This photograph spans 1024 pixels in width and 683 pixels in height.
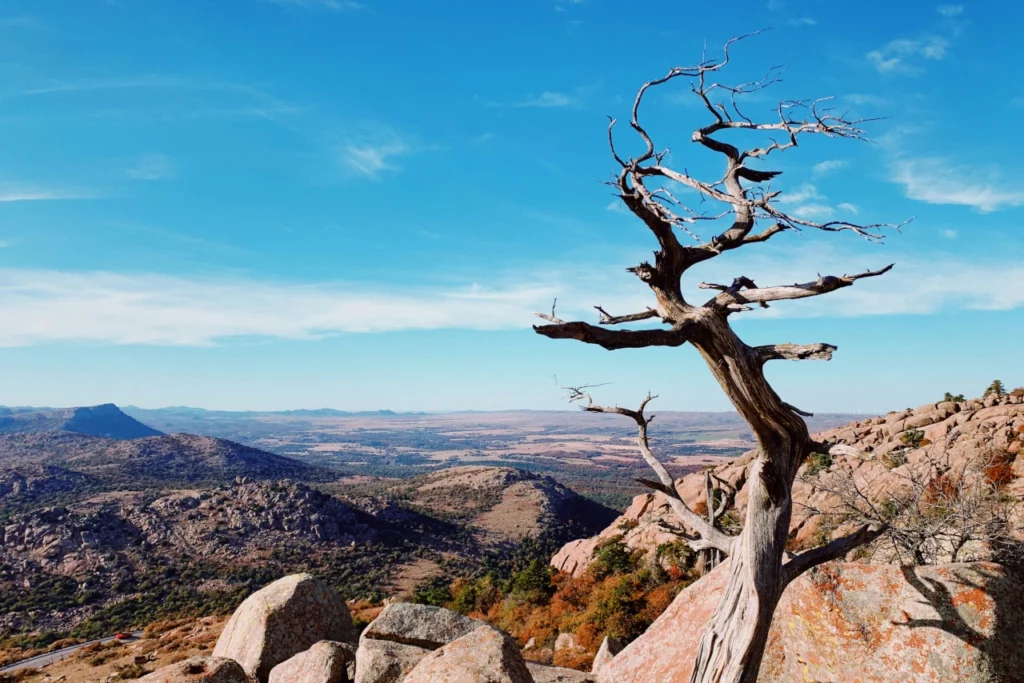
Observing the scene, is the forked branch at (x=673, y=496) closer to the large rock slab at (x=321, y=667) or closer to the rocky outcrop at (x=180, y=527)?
the large rock slab at (x=321, y=667)

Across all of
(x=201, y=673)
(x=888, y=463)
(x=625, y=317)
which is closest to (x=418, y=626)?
(x=201, y=673)

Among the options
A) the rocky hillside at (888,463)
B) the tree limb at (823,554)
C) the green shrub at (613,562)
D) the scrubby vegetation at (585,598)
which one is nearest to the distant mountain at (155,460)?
the scrubby vegetation at (585,598)

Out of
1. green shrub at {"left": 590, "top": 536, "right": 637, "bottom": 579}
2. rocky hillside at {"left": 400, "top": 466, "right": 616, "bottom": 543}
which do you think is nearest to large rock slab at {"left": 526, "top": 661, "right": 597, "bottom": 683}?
green shrub at {"left": 590, "top": 536, "right": 637, "bottom": 579}

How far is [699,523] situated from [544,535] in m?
70.9

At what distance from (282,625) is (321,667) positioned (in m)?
3.55

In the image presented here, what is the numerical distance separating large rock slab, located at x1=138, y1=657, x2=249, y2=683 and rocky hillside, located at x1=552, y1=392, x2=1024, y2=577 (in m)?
11.1

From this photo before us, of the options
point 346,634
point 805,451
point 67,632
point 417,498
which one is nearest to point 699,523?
point 805,451

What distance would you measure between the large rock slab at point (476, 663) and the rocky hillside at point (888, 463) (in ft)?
25.8

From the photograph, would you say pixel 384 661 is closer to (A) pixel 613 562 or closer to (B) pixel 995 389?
(A) pixel 613 562

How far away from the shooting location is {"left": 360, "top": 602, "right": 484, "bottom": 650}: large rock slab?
37.6 ft

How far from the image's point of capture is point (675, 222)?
197 inches

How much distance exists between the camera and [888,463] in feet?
86.4

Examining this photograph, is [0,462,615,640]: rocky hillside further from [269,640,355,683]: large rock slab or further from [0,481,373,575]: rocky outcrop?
[269,640,355,683]: large rock slab

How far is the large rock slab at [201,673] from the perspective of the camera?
26.3ft
